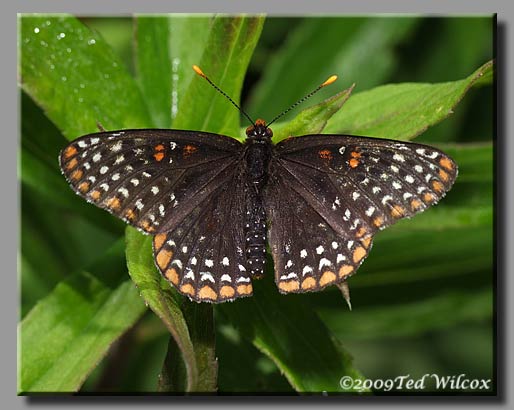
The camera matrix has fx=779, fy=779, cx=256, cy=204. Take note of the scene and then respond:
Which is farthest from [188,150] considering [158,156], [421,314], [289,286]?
[421,314]

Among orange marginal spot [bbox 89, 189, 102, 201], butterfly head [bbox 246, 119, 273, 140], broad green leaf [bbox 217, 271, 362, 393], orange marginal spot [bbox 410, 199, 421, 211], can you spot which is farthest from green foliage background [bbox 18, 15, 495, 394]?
orange marginal spot [bbox 410, 199, 421, 211]

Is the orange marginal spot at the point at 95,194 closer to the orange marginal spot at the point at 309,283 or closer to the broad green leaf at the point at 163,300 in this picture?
the broad green leaf at the point at 163,300

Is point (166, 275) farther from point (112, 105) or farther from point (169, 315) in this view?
point (112, 105)

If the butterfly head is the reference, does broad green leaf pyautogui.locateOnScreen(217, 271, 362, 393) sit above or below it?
below

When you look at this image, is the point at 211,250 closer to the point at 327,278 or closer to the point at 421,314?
the point at 327,278

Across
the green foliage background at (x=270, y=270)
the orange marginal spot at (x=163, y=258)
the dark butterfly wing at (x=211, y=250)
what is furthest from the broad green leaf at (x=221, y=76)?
the orange marginal spot at (x=163, y=258)

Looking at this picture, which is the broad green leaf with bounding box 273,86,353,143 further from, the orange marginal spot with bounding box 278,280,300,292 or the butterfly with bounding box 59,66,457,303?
the orange marginal spot with bounding box 278,280,300,292

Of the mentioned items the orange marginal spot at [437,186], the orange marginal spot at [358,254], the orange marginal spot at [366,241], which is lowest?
the orange marginal spot at [358,254]
